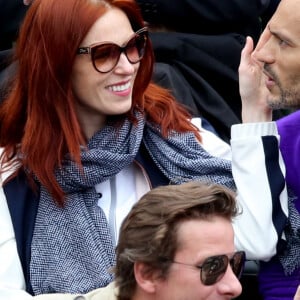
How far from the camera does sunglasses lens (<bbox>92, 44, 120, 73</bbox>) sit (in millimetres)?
4074

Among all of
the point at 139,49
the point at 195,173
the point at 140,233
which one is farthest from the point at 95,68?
the point at 140,233

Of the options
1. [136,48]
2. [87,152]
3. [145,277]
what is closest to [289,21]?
[136,48]

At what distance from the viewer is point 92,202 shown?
4090 mm

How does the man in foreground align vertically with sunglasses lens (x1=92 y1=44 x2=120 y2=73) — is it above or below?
below

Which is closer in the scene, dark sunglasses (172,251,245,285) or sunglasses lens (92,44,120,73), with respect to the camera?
dark sunglasses (172,251,245,285)

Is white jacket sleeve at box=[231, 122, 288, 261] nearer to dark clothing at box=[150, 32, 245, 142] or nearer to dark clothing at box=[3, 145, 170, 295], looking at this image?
dark clothing at box=[3, 145, 170, 295]

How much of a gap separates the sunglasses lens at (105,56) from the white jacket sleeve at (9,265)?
0.57m

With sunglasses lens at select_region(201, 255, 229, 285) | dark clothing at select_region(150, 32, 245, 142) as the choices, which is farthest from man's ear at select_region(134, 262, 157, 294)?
dark clothing at select_region(150, 32, 245, 142)

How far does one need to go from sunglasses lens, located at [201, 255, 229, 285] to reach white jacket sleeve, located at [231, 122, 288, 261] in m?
0.62

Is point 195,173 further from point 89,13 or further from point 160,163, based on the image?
point 89,13

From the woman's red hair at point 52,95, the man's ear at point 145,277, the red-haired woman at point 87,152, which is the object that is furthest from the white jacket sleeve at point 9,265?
the man's ear at point 145,277

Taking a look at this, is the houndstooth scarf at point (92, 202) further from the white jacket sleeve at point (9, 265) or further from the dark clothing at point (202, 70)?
the dark clothing at point (202, 70)

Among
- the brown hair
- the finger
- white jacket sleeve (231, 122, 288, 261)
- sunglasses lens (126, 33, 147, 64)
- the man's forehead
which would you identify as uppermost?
the man's forehead

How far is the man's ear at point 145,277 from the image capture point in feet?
10.7
